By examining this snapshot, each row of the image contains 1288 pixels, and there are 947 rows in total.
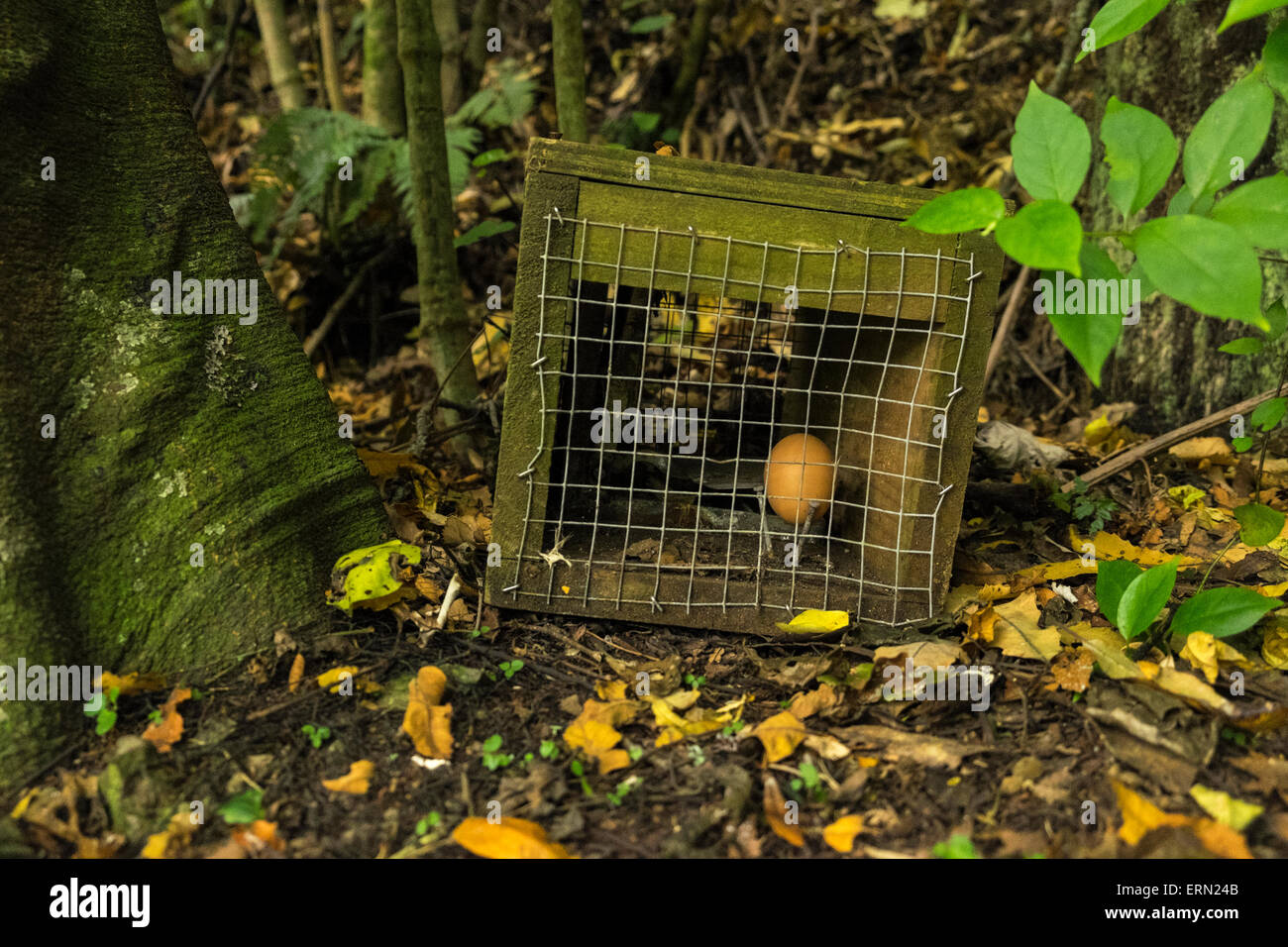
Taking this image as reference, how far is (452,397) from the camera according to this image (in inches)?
145

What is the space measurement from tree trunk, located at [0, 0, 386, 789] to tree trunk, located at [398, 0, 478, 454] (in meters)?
0.87

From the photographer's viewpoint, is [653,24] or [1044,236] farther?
[653,24]

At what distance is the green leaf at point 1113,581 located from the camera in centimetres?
221

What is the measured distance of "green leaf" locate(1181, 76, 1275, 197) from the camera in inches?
63.6

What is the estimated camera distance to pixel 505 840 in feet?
5.65

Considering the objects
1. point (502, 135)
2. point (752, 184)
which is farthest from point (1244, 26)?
point (502, 135)

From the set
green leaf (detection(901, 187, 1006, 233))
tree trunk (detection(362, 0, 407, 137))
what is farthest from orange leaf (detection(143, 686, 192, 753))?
tree trunk (detection(362, 0, 407, 137))

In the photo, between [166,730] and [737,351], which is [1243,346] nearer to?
[737,351]

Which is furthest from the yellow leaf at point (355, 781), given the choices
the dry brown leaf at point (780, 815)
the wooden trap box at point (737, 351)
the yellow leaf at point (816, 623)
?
the yellow leaf at point (816, 623)

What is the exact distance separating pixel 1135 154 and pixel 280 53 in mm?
5222

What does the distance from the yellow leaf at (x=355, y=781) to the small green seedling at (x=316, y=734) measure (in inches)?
4.3


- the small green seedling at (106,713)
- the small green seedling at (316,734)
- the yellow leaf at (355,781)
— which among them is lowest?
the yellow leaf at (355,781)

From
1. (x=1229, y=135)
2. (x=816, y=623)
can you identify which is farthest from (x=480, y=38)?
(x=1229, y=135)

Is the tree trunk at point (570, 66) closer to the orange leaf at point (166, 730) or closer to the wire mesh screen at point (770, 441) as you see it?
the wire mesh screen at point (770, 441)
